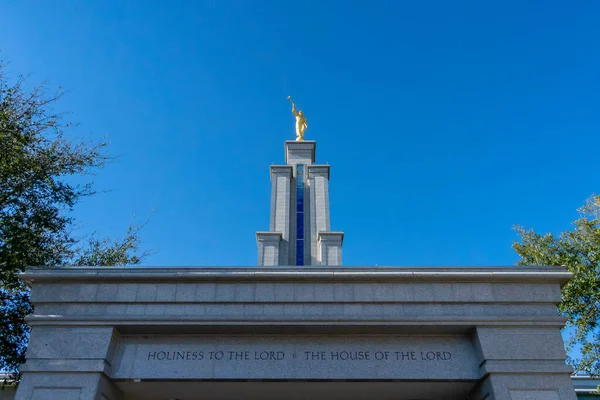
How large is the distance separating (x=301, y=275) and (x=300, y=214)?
817 inches

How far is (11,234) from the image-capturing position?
45.1 feet

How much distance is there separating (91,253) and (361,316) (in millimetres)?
11927

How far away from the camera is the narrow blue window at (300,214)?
3020 cm

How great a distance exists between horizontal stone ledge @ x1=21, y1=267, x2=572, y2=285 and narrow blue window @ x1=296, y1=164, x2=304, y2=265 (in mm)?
18840

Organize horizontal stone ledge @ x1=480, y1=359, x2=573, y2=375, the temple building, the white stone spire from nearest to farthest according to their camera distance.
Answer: horizontal stone ledge @ x1=480, y1=359, x2=573, y2=375 → the temple building → the white stone spire

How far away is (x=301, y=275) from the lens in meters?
10.9

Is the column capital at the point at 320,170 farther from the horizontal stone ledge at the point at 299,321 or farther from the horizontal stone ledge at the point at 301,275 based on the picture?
the horizontal stone ledge at the point at 299,321

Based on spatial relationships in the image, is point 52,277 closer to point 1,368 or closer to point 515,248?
point 1,368

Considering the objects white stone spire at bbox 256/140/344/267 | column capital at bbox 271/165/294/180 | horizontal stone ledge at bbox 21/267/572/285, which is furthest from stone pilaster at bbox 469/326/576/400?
column capital at bbox 271/165/294/180

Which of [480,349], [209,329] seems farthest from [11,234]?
[480,349]

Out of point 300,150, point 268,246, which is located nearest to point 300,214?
point 268,246

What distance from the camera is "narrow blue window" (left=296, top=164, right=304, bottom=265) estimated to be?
99.1 feet

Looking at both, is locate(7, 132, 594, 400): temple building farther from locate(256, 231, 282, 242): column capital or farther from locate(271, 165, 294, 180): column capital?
locate(271, 165, 294, 180): column capital

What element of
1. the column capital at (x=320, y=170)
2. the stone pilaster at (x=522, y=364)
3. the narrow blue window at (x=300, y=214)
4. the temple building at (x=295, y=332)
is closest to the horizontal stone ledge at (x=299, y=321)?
the temple building at (x=295, y=332)
